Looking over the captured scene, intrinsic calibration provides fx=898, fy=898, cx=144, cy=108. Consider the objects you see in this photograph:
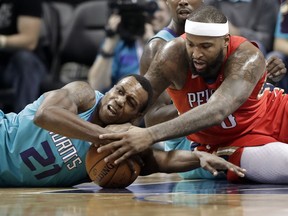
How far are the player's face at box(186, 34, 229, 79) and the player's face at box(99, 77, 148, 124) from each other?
36 centimetres

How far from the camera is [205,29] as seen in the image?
17.2 feet

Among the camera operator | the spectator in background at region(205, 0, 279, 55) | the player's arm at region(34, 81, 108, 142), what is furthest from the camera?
the spectator in background at region(205, 0, 279, 55)

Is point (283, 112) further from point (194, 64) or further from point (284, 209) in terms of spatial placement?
point (284, 209)

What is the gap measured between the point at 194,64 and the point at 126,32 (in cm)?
329

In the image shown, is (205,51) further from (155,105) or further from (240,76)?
(155,105)

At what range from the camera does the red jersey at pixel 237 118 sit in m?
5.50

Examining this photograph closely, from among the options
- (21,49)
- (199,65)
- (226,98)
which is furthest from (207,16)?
(21,49)

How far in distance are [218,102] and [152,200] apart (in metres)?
0.94

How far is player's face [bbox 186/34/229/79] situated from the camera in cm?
527

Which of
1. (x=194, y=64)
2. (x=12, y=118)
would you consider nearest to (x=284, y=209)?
(x=194, y=64)

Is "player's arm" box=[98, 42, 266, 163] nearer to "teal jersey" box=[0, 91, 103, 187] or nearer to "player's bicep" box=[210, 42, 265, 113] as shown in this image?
"player's bicep" box=[210, 42, 265, 113]

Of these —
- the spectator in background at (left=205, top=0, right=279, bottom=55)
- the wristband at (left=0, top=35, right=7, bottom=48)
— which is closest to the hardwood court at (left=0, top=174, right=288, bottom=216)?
the wristband at (left=0, top=35, right=7, bottom=48)

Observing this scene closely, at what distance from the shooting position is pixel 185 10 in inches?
244

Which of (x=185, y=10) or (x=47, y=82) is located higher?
(x=185, y=10)
